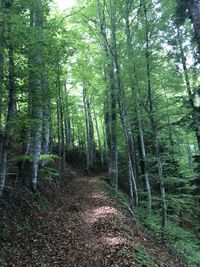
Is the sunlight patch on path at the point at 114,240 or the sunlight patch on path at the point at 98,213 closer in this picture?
the sunlight patch on path at the point at 114,240

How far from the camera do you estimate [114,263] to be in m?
5.30

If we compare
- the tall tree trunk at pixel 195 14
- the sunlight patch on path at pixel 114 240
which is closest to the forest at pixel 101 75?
the tall tree trunk at pixel 195 14

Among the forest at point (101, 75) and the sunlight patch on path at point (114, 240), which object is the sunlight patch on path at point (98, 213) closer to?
the forest at point (101, 75)

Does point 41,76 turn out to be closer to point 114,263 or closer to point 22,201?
point 22,201

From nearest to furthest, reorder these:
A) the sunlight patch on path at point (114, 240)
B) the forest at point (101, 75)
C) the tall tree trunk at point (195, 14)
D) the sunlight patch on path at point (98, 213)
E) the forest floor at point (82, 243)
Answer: the forest floor at point (82, 243) < the sunlight patch on path at point (114, 240) < the forest at point (101, 75) < the tall tree trunk at point (195, 14) < the sunlight patch on path at point (98, 213)

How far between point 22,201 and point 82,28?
12.7 m

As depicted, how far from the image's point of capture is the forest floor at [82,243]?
5636 mm

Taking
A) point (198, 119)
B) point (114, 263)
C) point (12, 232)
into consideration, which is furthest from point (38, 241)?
point (198, 119)

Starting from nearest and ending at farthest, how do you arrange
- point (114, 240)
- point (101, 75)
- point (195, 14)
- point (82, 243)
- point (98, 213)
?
1. point (114, 240)
2. point (82, 243)
3. point (195, 14)
4. point (98, 213)
5. point (101, 75)

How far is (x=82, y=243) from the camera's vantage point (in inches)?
266

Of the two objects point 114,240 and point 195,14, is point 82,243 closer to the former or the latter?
point 114,240

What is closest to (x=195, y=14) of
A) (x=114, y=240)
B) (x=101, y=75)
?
(x=114, y=240)

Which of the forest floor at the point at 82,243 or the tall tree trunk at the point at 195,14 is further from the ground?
the tall tree trunk at the point at 195,14

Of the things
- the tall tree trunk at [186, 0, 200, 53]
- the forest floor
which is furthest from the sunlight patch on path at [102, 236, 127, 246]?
the tall tree trunk at [186, 0, 200, 53]
